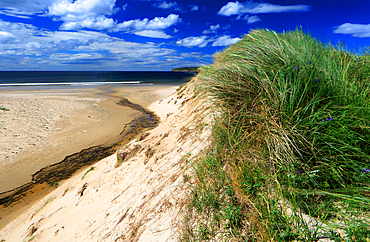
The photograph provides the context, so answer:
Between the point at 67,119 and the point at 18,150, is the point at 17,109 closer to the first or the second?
the point at 67,119

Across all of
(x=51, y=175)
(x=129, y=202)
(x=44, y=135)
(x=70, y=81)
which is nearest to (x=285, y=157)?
(x=129, y=202)

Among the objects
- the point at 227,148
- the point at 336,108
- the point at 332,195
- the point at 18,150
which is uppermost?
the point at 336,108

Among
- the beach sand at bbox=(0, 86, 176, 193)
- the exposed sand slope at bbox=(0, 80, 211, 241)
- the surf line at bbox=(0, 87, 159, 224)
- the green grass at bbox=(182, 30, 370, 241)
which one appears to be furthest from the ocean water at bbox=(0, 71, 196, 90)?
the green grass at bbox=(182, 30, 370, 241)

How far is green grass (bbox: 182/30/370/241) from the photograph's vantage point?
5.80ft

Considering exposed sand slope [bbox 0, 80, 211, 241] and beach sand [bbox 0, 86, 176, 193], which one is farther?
beach sand [bbox 0, 86, 176, 193]

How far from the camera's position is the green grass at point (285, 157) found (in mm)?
1769

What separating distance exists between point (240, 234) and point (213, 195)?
18.6 inches

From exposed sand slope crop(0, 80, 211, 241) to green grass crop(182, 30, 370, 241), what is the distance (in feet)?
1.71

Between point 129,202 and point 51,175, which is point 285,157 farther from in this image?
point 51,175

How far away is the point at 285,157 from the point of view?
208 centimetres

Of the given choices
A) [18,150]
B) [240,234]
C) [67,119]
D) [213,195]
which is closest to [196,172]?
Answer: [213,195]

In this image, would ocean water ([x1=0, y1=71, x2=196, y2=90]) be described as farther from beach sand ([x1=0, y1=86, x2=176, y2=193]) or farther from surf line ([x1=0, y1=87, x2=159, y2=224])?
surf line ([x1=0, y1=87, x2=159, y2=224])

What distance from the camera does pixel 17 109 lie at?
14.3m

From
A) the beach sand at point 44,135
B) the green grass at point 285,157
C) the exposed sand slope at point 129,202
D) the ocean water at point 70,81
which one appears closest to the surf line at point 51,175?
the beach sand at point 44,135
